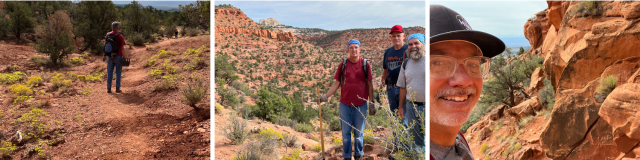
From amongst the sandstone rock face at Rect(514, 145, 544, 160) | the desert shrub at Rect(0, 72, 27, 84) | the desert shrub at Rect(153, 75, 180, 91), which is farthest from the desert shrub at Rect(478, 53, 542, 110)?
the desert shrub at Rect(0, 72, 27, 84)

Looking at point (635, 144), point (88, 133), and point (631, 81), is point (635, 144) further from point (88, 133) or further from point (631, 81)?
point (88, 133)

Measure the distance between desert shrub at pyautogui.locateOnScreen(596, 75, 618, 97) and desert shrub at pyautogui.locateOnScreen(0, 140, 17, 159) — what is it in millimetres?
10556

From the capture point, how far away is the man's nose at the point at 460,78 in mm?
1073

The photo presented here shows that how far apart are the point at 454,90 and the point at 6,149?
5.43 metres

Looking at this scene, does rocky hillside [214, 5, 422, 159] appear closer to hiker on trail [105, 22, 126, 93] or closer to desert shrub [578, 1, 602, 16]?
hiker on trail [105, 22, 126, 93]

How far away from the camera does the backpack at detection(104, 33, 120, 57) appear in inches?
179

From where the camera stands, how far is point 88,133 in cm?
419

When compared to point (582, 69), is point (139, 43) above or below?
above

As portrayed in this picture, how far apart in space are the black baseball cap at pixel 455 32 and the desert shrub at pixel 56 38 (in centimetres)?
826

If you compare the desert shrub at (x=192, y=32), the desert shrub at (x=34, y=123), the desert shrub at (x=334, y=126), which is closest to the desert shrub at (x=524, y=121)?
the desert shrub at (x=334, y=126)

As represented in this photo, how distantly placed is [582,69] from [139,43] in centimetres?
1260

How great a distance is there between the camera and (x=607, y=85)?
22.0 feet

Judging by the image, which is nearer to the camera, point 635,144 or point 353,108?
point 353,108

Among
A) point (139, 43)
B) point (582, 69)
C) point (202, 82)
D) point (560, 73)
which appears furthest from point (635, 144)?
point (139, 43)
